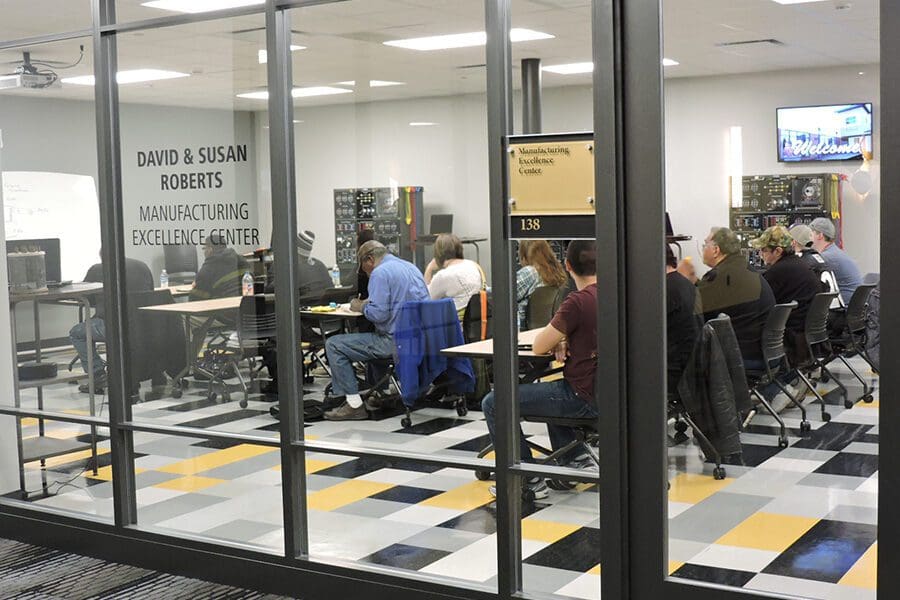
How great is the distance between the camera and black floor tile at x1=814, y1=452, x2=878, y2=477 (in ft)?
10.8

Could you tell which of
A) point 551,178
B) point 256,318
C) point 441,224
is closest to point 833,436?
point 551,178

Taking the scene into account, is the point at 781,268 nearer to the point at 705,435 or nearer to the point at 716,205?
the point at 716,205

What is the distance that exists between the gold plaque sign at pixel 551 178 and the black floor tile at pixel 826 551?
122 cm

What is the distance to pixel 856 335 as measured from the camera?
11.0 ft

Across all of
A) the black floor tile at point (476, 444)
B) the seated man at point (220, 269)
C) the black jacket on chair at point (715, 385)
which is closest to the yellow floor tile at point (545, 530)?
the black floor tile at point (476, 444)

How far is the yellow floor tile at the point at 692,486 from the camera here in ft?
11.6

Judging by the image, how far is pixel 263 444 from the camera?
443 centimetres

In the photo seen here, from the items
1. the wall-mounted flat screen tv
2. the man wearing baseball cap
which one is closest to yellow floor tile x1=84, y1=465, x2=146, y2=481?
the man wearing baseball cap

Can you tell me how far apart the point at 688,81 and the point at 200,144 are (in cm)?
206

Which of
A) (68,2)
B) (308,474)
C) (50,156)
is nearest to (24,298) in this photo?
(50,156)

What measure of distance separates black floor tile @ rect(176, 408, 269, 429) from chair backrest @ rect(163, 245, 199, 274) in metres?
0.61

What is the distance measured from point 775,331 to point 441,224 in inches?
47.7

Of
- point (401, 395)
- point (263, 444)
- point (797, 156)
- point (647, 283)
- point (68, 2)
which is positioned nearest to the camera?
point (797, 156)

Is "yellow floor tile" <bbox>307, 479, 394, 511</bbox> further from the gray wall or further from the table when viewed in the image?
the gray wall
